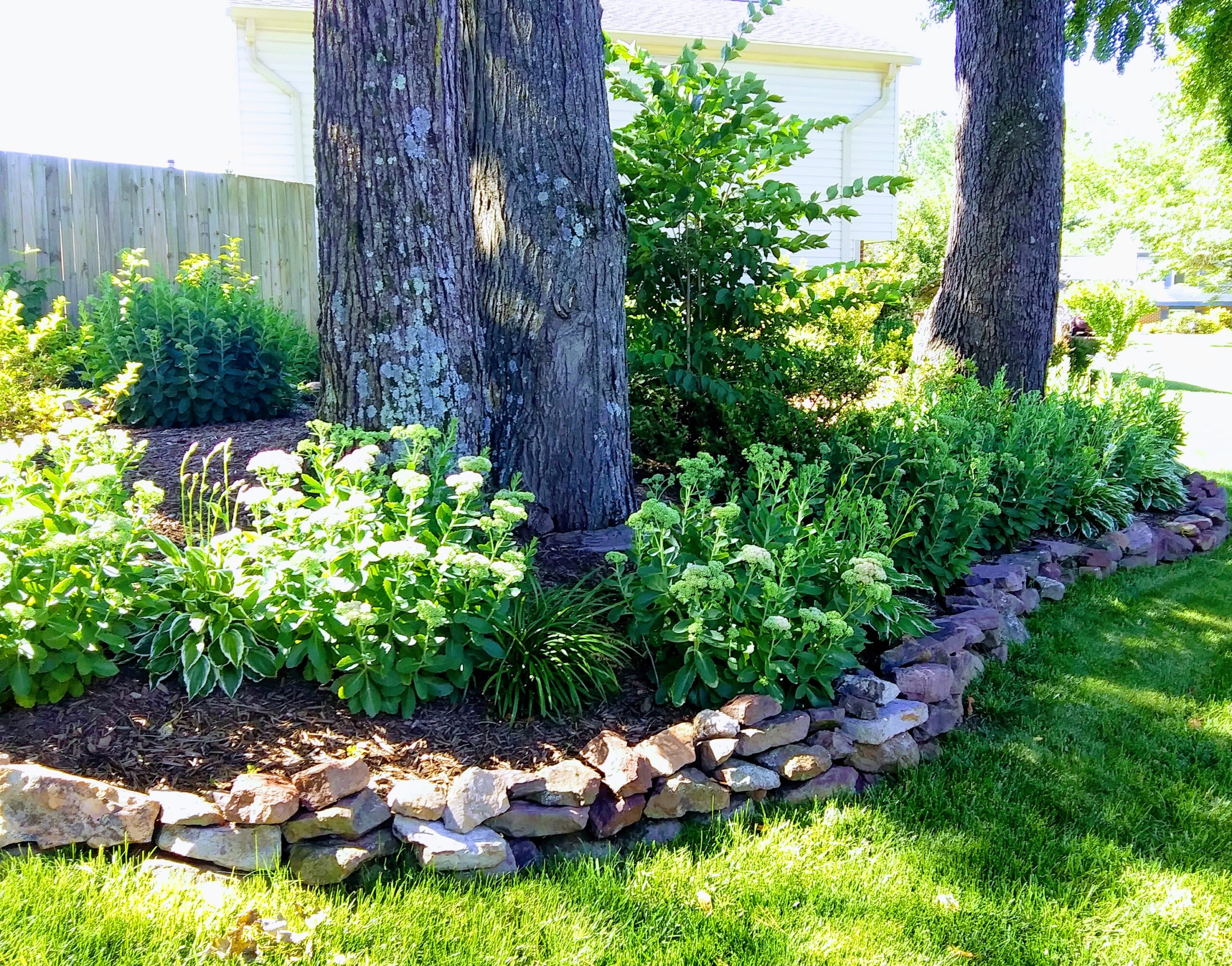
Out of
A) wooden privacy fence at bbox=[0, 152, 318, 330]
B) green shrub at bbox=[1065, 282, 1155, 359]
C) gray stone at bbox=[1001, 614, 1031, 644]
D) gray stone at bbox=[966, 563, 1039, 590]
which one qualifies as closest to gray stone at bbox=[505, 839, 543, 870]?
gray stone at bbox=[1001, 614, 1031, 644]

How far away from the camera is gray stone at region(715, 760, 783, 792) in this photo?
282cm

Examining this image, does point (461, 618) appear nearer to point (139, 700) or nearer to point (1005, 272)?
point (139, 700)

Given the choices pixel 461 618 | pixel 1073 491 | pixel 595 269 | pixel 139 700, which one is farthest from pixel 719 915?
pixel 1073 491

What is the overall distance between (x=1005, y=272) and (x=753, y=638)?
4.83 metres

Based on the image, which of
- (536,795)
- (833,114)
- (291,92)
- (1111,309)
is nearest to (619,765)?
(536,795)

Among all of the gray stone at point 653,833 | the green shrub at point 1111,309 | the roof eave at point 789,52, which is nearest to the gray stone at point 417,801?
the gray stone at point 653,833

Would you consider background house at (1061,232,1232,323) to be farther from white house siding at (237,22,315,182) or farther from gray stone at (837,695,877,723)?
gray stone at (837,695,877,723)

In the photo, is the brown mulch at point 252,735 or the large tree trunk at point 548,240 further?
the large tree trunk at point 548,240

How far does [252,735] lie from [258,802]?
36 cm

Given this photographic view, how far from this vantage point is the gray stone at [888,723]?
307 centimetres

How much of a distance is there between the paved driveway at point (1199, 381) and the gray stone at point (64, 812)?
24.2ft

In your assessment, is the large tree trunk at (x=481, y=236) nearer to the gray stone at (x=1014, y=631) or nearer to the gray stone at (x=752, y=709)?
the gray stone at (x=752, y=709)

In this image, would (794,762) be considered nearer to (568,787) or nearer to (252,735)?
(568,787)

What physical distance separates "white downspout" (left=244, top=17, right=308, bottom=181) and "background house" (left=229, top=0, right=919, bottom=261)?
0.02 m
